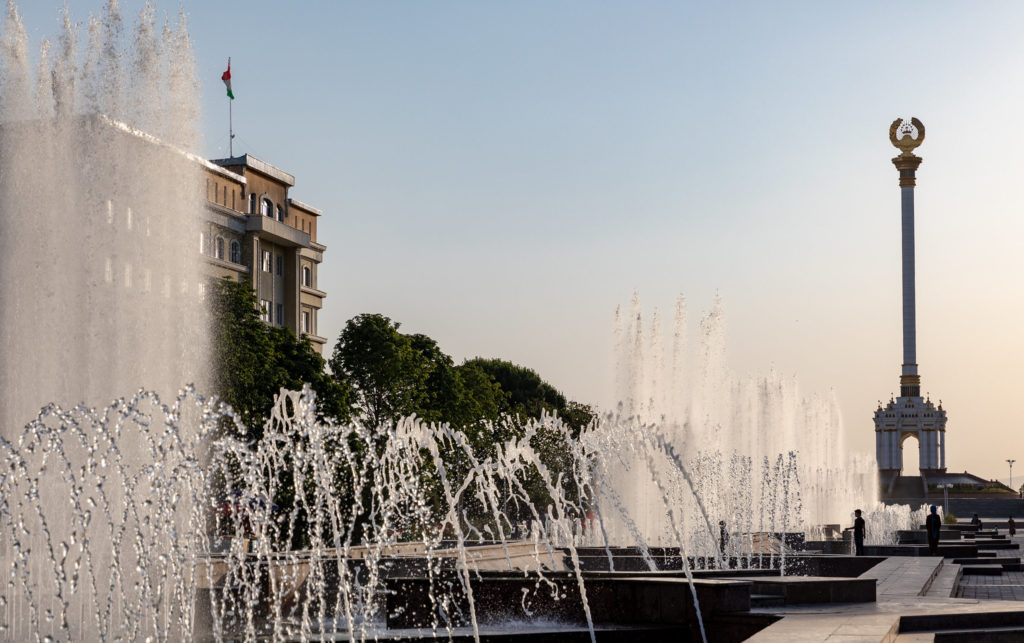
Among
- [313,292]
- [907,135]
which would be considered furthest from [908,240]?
[313,292]

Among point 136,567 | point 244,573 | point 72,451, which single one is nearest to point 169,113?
point 72,451

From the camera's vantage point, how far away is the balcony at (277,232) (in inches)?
2498

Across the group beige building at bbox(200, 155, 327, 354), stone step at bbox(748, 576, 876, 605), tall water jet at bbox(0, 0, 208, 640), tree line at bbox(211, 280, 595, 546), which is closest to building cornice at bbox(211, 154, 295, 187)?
beige building at bbox(200, 155, 327, 354)

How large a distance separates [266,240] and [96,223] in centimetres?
4626

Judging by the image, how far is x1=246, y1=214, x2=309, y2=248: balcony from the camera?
208ft

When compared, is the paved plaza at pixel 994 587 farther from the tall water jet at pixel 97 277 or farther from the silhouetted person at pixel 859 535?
the tall water jet at pixel 97 277

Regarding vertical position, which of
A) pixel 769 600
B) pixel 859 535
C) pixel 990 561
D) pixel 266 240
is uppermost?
pixel 266 240

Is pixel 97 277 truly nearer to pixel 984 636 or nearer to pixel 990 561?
pixel 984 636

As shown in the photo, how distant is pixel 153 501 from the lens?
19266 millimetres

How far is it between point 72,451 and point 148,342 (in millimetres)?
2316

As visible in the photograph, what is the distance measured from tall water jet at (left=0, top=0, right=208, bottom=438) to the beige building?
3767cm

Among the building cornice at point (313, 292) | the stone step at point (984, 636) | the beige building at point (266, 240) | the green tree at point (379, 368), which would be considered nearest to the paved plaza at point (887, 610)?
the stone step at point (984, 636)

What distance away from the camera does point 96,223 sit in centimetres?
2011

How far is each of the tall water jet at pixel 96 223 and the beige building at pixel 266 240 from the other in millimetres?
37672
